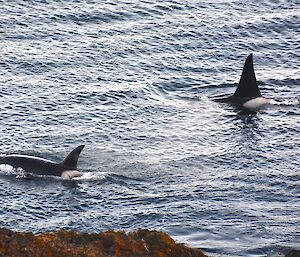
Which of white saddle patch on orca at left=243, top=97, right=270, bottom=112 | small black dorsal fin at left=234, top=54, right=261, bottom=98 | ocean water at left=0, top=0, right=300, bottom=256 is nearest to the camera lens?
ocean water at left=0, top=0, right=300, bottom=256

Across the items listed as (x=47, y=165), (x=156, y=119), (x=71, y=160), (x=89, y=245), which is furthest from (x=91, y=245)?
(x=156, y=119)

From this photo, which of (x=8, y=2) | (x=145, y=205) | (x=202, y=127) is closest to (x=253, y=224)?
(x=145, y=205)

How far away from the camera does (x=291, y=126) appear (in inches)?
1036

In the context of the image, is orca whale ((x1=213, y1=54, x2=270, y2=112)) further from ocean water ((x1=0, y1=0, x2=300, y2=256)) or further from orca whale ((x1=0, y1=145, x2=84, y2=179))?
orca whale ((x1=0, y1=145, x2=84, y2=179))

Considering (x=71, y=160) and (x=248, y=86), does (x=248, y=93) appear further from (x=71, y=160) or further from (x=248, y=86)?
(x=71, y=160)

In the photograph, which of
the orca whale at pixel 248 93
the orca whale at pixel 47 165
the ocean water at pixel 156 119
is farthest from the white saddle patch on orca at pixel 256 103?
the orca whale at pixel 47 165

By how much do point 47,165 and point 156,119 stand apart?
5.77m

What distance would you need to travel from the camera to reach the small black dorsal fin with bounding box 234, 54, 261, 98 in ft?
94.1

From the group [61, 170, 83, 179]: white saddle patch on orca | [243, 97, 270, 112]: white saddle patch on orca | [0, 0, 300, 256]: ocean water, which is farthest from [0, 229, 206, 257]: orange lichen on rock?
[243, 97, 270, 112]: white saddle patch on orca

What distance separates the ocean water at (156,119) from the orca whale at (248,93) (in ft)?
1.53

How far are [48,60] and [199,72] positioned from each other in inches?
205

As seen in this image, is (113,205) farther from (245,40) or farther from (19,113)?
(245,40)

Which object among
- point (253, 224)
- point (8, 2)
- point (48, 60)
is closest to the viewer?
point (253, 224)

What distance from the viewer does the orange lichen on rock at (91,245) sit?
9555mm
